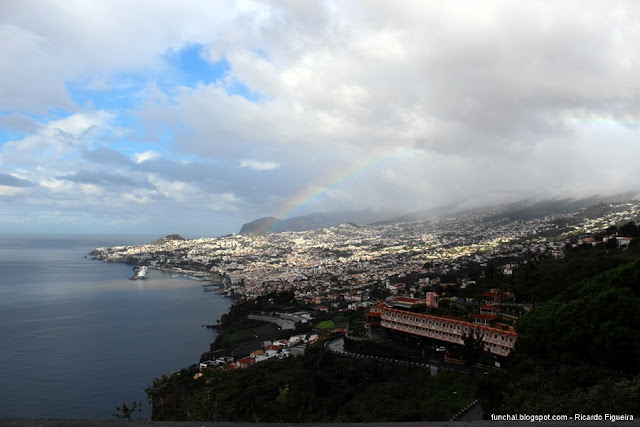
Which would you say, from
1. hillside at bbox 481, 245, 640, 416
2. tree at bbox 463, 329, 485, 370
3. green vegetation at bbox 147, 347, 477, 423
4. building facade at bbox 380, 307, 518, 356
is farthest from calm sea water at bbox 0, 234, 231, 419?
hillside at bbox 481, 245, 640, 416

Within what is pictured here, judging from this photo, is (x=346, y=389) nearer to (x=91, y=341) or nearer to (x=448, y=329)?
(x=448, y=329)

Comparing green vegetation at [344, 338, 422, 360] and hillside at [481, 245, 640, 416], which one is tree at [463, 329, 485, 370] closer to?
hillside at [481, 245, 640, 416]

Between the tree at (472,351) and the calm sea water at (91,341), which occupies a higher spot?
the tree at (472,351)

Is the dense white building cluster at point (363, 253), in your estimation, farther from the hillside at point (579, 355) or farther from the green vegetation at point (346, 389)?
the hillside at point (579, 355)

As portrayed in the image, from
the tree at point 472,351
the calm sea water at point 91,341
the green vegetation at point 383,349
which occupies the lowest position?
the calm sea water at point 91,341

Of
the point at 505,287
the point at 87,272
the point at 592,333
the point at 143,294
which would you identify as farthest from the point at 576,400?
the point at 87,272

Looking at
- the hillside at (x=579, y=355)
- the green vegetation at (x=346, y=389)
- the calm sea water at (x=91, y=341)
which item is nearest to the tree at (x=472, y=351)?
the green vegetation at (x=346, y=389)

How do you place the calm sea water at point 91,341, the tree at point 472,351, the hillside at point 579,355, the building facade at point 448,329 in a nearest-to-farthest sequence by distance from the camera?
the hillside at point 579,355, the tree at point 472,351, the building facade at point 448,329, the calm sea water at point 91,341

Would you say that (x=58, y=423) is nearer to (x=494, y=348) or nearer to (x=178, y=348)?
(x=494, y=348)
